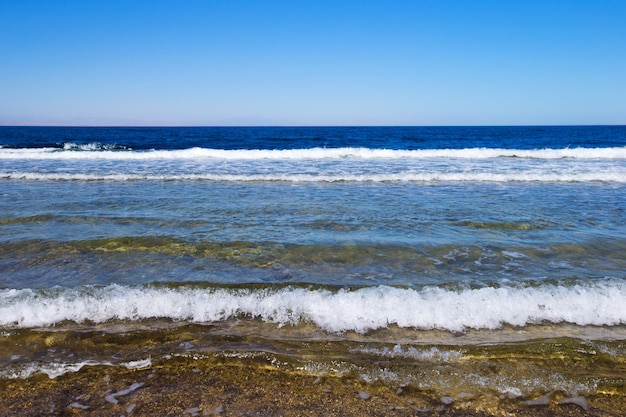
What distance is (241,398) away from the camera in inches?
110

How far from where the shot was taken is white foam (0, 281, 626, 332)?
151 inches

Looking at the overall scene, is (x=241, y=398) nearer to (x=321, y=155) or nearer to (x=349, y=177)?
(x=349, y=177)

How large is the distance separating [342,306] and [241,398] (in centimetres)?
149

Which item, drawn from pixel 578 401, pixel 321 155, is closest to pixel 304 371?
pixel 578 401

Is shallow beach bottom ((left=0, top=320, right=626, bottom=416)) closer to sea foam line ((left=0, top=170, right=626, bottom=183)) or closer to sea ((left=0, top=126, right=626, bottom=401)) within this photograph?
sea ((left=0, top=126, right=626, bottom=401))

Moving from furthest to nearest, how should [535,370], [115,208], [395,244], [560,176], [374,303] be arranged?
[560,176] < [115,208] < [395,244] < [374,303] < [535,370]

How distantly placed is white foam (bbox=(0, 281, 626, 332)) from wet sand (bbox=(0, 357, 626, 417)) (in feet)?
2.77

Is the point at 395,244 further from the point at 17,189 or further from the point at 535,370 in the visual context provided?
the point at 17,189

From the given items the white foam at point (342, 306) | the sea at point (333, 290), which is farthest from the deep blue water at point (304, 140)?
Answer: the white foam at point (342, 306)

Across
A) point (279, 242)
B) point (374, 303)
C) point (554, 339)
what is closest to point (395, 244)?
point (279, 242)

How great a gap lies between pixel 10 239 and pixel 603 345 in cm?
807

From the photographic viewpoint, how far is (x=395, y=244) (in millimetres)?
6172

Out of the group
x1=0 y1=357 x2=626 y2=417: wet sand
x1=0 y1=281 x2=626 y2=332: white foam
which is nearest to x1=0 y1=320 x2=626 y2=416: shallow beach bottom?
x1=0 y1=357 x2=626 y2=417: wet sand

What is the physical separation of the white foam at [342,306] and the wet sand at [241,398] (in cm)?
85
